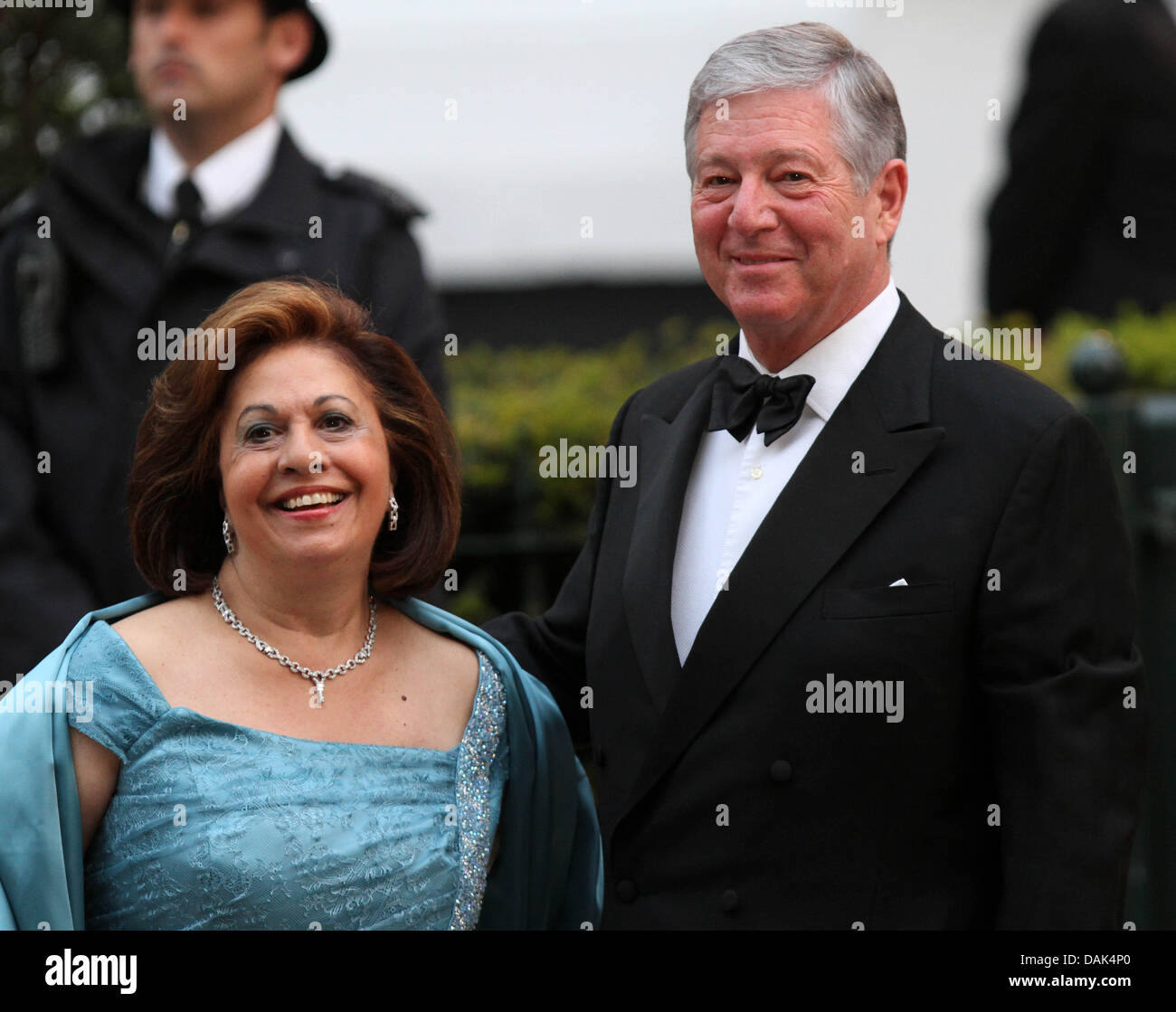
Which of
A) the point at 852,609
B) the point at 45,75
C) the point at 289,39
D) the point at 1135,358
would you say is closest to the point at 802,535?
the point at 852,609

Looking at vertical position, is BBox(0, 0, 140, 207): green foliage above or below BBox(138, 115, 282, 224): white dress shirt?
above

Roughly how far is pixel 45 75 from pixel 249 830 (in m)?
2.84

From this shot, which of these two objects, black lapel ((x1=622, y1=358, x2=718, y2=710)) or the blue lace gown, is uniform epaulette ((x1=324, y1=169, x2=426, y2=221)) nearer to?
black lapel ((x1=622, y1=358, x2=718, y2=710))

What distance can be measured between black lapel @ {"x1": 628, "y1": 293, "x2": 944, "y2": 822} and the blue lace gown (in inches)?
15.6

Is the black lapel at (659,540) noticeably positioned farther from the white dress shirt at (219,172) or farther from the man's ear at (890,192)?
the white dress shirt at (219,172)

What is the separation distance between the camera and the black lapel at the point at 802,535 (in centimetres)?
251

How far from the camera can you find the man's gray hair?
8.17 ft

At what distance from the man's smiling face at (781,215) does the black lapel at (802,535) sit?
0.62 feet

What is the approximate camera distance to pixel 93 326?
3840mm

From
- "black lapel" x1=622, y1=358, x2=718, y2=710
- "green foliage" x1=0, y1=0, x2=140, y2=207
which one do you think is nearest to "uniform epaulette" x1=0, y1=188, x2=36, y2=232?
"green foliage" x1=0, y1=0, x2=140, y2=207

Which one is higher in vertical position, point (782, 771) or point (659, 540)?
point (659, 540)

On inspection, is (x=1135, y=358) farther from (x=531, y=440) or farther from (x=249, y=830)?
(x=249, y=830)
